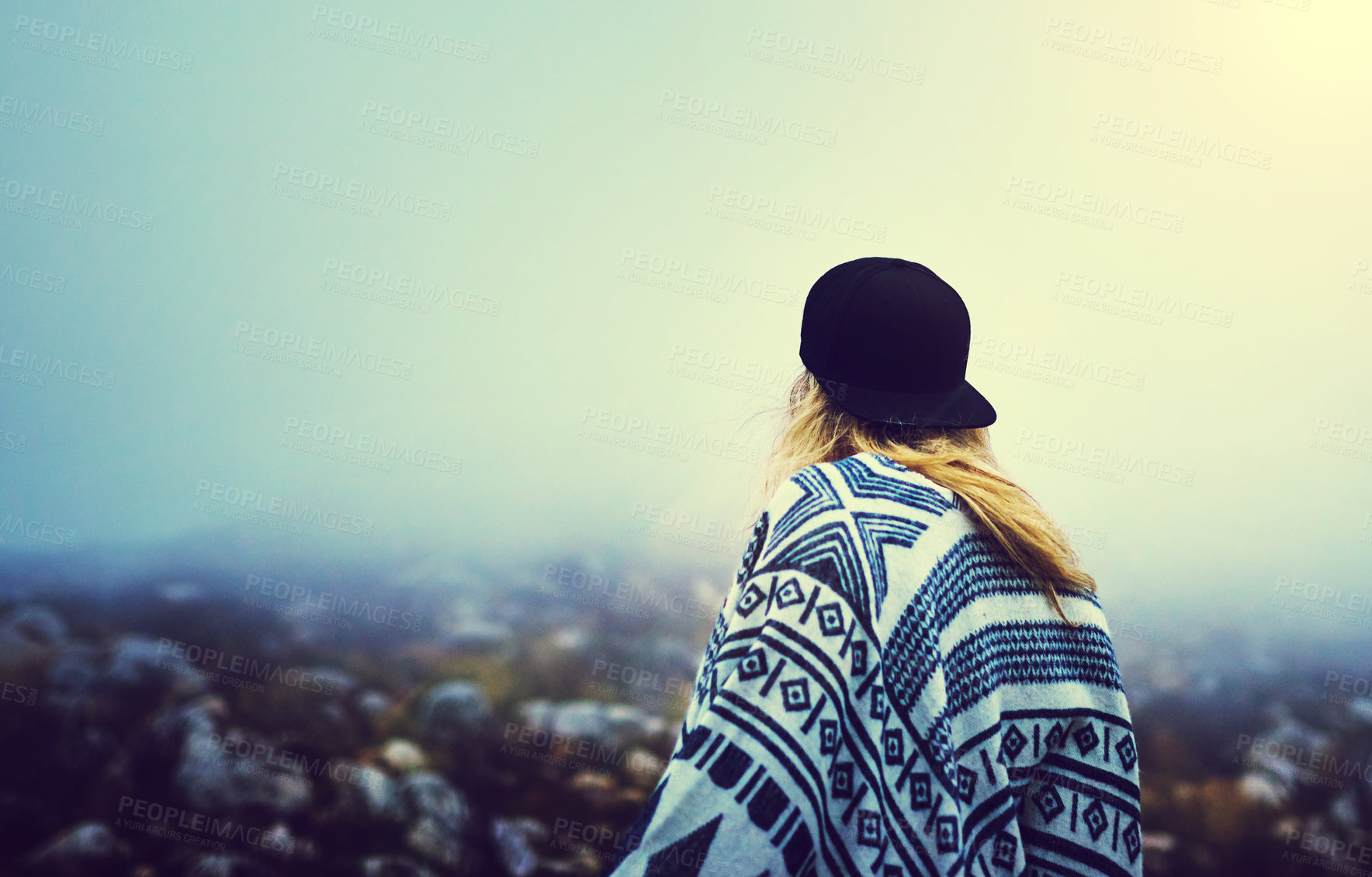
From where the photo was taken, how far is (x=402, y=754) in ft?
6.89

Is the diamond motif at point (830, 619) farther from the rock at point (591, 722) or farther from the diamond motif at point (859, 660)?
the rock at point (591, 722)

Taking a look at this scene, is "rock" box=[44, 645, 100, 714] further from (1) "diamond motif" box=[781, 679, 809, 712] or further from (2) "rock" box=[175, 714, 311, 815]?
(1) "diamond motif" box=[781, 679, 809, 712]

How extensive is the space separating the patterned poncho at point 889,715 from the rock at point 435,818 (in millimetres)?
1497

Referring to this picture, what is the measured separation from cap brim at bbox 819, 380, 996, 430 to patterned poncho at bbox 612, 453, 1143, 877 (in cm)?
7

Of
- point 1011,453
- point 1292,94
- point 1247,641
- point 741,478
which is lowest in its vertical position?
point 1247,641

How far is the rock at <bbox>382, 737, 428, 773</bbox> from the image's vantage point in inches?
82.6

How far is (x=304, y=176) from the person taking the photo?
2.29 metres

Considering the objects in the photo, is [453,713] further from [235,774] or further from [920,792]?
[920,792]

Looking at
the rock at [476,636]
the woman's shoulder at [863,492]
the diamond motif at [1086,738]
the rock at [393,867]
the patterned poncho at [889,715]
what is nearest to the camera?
→ the patterned poncho at [889,715]

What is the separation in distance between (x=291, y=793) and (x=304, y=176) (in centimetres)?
160

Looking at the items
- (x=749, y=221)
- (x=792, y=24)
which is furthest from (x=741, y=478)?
(x=792, y=24)

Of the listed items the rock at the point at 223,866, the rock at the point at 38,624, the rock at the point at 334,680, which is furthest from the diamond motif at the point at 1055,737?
the rock at the point at 38,624

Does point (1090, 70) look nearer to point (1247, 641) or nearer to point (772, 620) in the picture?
point (1247, 641)

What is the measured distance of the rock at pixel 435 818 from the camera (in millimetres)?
2066
